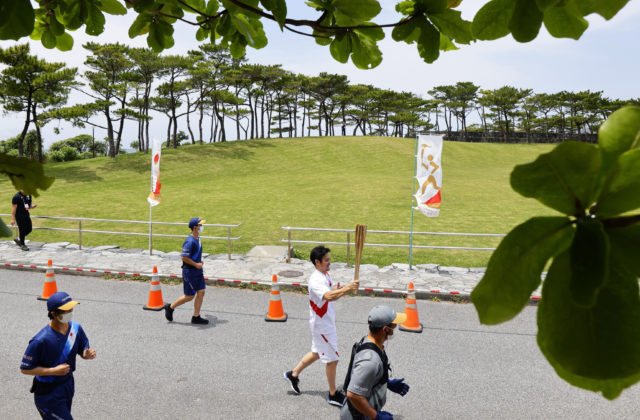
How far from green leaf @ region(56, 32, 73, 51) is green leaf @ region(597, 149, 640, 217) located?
2127mm

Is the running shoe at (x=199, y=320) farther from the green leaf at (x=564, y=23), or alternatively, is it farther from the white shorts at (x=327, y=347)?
the green leaf at (x=564, y=23)

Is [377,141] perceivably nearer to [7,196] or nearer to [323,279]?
[7,196]

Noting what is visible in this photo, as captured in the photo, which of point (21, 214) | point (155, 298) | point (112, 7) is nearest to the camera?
point (112, 7)

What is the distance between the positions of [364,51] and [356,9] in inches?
11.4

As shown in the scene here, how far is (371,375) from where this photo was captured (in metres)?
3.19

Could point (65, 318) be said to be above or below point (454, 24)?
below

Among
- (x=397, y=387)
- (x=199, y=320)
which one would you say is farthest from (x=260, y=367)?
(x=397, y=387)

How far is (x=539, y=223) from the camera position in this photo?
1.30ft

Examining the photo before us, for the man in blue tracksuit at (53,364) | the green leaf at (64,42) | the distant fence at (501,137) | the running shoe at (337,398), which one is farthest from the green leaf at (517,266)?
the distant fence at (501,137)

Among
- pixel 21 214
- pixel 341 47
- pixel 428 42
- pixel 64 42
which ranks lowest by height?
pixel 21 214

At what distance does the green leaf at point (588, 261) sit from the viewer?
1.15ft

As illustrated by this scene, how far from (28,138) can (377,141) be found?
37.4 meters

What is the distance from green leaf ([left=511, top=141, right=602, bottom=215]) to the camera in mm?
348

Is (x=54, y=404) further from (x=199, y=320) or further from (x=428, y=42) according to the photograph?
(x=428, y=42)
